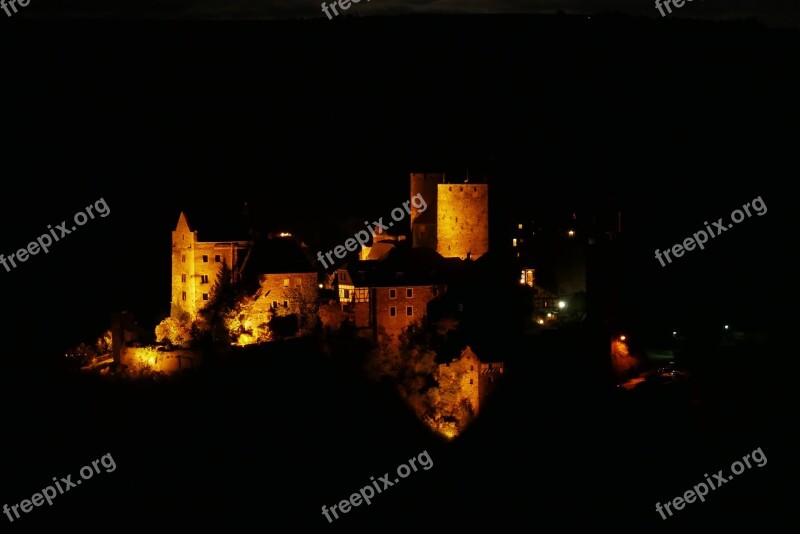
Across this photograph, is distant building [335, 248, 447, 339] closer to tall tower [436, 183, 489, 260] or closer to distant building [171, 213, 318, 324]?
distant building [171, 213, 318, 324]

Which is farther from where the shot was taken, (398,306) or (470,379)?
(398,306)

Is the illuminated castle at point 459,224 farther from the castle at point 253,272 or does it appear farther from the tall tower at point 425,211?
the castle at point 253,272

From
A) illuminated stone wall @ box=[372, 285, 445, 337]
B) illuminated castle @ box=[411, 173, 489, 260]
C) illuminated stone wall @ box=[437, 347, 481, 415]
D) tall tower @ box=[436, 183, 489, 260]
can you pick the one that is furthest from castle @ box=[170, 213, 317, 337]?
tall tower @ box=[436, 183, 489, 260]

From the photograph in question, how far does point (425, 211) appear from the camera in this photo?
46719mm

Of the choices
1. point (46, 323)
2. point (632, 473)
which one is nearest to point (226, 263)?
point (632, 473)

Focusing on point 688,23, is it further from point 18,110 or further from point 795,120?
point 18,110

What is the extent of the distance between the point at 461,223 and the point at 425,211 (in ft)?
6.91

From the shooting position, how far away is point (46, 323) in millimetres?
62500

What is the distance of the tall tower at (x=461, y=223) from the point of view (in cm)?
4528

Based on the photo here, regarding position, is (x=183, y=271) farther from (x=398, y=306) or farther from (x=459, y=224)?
(x=459, y=224)

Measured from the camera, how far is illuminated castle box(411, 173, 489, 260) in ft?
149

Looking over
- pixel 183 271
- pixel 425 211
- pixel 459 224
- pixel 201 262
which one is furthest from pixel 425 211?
pixel 183 271

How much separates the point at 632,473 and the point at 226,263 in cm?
1800

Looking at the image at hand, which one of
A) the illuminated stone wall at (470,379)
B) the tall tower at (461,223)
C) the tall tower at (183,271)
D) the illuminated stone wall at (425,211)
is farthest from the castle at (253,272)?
the tall tower at (461,223)
